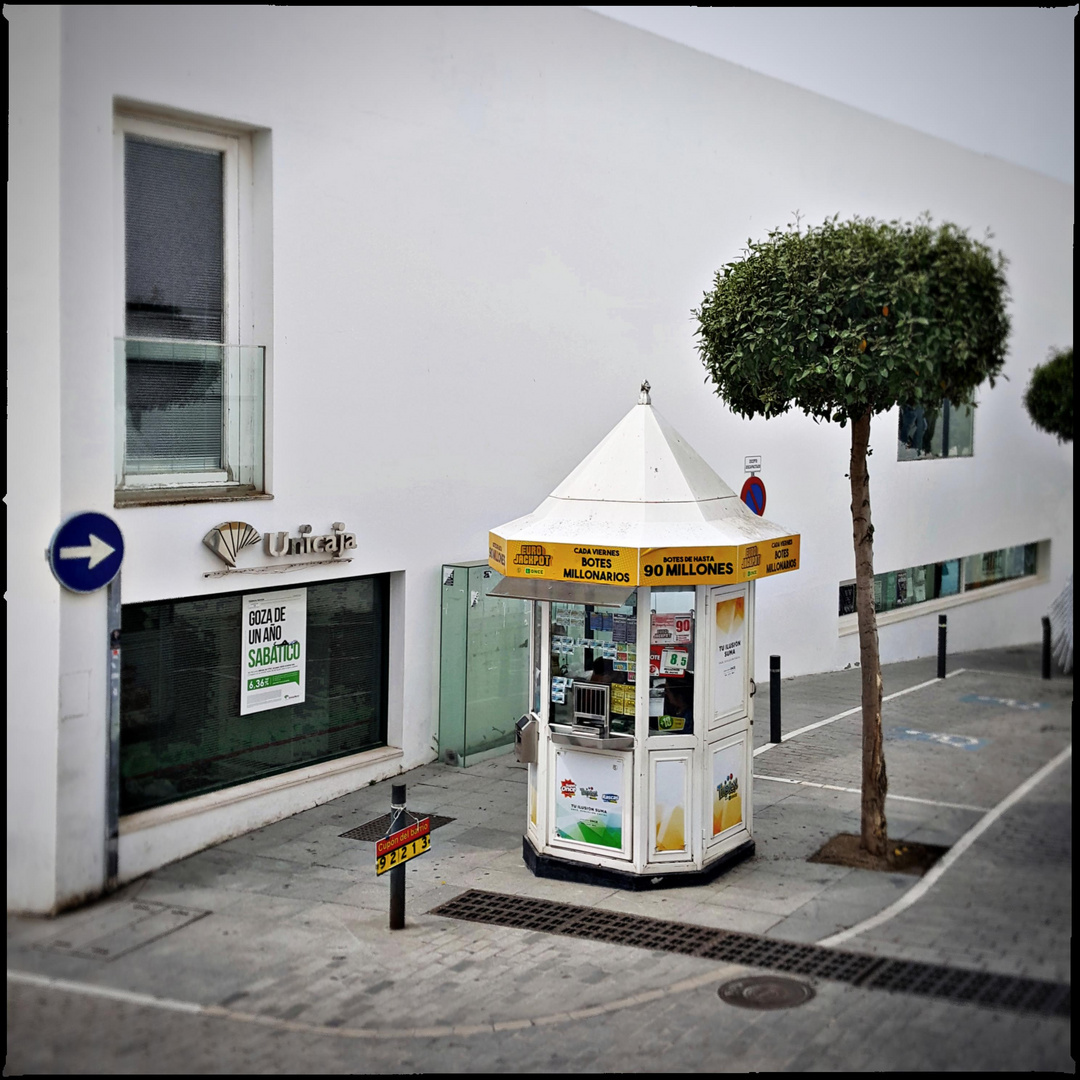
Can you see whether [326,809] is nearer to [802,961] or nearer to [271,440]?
[271,440]

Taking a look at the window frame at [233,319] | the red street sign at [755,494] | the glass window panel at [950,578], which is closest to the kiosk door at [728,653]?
the glass window panel at [950,578]

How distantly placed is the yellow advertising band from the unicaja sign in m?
2.01

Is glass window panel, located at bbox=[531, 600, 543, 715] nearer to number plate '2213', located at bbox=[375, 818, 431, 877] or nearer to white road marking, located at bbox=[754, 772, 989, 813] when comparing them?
number plate '2213', located at bbox=[375, 818, 431, 877]

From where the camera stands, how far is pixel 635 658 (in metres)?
8.37

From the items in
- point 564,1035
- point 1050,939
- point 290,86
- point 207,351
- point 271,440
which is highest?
point 290,86

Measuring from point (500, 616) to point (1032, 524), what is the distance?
6688mm

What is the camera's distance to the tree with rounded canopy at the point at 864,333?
7.13 metres

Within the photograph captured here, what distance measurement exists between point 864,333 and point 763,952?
355 centimetres

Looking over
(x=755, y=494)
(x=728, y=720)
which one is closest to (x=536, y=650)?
(x=728, y=720)

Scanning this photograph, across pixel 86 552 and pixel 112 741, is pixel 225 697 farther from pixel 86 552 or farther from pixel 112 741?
pixel 86 552

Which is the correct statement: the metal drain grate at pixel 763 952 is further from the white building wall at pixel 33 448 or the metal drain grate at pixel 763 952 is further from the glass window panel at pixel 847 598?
the glass window panel at pixel 847 598

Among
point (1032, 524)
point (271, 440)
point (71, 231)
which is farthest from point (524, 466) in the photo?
point (1032, 524)

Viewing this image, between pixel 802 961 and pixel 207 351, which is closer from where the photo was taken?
pixel 802 961

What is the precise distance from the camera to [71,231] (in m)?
7.82
